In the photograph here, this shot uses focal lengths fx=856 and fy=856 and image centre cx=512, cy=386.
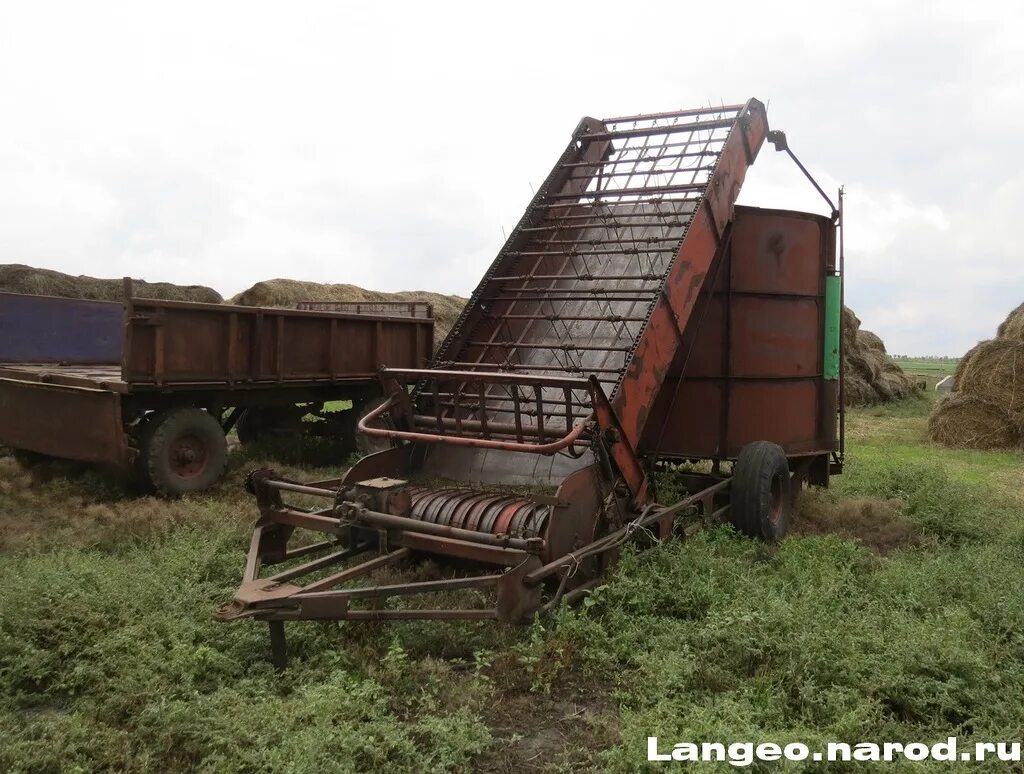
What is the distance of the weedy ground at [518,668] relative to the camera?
363cm

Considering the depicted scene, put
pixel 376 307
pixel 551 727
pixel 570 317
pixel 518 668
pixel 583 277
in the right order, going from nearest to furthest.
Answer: pixel 551 727
pixel 518 668
pixel 570 317
pixel 583 277
pixel 376 307

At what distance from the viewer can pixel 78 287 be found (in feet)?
51.7

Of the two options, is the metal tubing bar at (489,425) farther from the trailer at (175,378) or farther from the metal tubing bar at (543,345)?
the trailer at (175,378)

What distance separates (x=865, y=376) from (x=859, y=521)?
14201mm

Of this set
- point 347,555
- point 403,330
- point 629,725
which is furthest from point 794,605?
point 403,330

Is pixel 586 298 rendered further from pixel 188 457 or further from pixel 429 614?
pixel 188 457

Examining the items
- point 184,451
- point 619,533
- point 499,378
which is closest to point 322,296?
point 184,451

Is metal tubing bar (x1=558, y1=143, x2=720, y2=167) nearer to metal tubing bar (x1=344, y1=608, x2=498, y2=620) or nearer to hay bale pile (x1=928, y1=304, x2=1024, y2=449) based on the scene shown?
metal tubing bar (x1=344, y1=608, x2=498, y2=620)

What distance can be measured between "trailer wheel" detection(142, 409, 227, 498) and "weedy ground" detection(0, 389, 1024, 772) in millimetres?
1875

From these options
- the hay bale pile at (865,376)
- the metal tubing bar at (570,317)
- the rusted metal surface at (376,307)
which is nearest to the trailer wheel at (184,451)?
the metal tubing bar at (570,317)

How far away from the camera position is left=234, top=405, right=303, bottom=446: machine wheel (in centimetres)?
1047

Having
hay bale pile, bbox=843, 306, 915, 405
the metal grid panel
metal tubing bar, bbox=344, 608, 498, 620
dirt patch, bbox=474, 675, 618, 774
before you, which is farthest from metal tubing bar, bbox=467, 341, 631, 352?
hay bale pile, bbox=843, 306, 915, 405

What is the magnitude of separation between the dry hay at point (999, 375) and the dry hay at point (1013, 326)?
2.28 feet

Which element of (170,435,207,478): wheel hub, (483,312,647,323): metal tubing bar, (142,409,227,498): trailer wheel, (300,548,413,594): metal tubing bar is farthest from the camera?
(170,435,207,478): wheel hub
